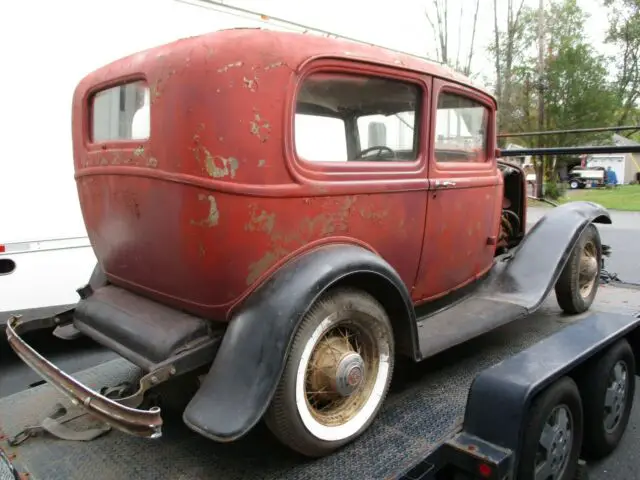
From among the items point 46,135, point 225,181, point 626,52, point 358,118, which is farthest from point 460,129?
point 626,52

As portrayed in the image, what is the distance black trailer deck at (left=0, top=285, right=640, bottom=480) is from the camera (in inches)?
73.9

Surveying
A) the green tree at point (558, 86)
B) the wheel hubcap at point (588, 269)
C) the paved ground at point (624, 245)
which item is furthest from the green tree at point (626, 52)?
the wheel hubcap at point (588, 269)

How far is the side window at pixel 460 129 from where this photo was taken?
107 inches

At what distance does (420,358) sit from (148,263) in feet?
4.08

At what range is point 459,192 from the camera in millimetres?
2801

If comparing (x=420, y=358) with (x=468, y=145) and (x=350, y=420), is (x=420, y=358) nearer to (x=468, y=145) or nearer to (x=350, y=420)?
(x=350, y=420)

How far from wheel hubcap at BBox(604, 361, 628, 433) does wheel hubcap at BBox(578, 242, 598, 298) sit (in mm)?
907

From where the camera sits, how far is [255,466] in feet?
6.34

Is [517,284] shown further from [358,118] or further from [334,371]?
[334,371]

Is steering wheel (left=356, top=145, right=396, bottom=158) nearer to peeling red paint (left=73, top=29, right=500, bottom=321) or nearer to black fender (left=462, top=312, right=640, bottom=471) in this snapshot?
peeling red paint (left=73, top=29, right=500, bottom=321)

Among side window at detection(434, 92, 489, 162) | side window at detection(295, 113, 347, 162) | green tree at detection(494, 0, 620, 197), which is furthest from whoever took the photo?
green tree at detection(494, 0, 620, 197)

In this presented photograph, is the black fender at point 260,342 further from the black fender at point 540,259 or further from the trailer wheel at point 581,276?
the trailer wheel at point 581,276

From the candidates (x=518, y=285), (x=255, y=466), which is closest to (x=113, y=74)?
(x=255, y=466)

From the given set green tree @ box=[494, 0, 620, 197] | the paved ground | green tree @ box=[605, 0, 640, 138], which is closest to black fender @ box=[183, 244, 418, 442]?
the paved ground
